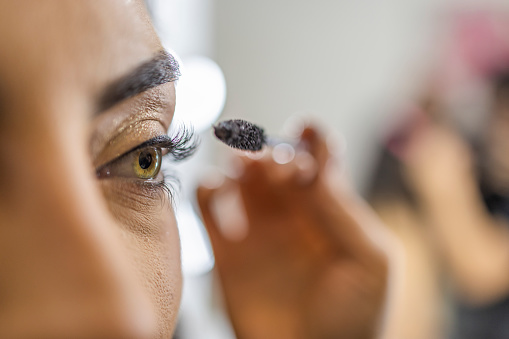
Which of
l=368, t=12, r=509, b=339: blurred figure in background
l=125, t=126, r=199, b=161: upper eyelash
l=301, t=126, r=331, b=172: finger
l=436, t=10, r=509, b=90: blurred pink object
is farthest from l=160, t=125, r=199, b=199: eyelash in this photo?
l=436, t=10, r=509, b=90: blurred pink object

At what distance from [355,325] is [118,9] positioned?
0.50 metres

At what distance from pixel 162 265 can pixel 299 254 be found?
1.20 feet

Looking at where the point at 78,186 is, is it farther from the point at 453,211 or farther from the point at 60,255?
the point at 453,211

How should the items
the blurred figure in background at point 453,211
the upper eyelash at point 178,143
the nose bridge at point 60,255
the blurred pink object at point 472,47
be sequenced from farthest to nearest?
the blurred pink object at point 472,47
the blurred figure in background at point 453,211
the upper eyelash at point 178,143
the nose bridge at point 60,255

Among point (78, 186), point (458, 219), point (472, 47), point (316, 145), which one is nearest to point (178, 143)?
point (78, 186)

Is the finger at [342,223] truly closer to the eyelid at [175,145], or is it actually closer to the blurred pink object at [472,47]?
the eyelid at [175,145]

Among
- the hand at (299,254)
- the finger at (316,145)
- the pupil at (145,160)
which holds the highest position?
the finger at (316,145)

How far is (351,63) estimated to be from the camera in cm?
212

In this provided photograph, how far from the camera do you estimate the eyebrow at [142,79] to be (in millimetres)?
299

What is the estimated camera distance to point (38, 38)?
0.86 ft

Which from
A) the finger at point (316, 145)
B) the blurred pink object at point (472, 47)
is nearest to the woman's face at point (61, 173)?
the finger at point (316, 145)

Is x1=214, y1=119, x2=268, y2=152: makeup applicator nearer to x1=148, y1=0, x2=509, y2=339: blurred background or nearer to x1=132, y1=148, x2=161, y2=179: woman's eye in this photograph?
x1=132, y1=148, x2=161, y2=179: woman's eye

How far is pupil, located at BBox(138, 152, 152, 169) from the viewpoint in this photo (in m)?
0.38

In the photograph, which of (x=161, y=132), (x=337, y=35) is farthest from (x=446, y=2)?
(x=161, y=132)
